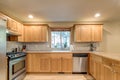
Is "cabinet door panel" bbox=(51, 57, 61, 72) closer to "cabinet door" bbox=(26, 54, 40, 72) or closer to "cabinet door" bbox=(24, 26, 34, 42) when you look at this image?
"cabinet door" bbox=(26, 54, 40, 72)

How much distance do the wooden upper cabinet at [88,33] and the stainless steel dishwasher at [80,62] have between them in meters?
0.72

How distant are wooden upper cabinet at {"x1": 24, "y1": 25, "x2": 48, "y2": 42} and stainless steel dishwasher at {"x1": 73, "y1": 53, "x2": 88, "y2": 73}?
1.52m

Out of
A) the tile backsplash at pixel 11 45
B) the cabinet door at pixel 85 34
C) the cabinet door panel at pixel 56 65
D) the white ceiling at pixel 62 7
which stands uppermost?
the white ceiling at pixel 62 7

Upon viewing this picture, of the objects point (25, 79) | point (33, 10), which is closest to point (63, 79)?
point (25, 79)

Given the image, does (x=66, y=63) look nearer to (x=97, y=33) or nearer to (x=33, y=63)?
(x=33, y=63)

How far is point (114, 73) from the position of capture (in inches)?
103

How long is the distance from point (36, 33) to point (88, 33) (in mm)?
2198

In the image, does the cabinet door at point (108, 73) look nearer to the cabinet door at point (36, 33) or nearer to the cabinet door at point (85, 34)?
the cabinet door at point (85, 34)

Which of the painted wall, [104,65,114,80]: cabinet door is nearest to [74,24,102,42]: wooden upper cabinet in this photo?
the painted wall

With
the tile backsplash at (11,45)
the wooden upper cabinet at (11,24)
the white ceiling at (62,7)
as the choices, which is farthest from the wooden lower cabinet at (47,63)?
the white ceiling at (62,7)

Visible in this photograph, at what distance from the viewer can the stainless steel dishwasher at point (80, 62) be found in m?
5.24

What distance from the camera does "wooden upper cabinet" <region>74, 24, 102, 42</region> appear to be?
5648mm

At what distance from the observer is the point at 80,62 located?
5.24 metres

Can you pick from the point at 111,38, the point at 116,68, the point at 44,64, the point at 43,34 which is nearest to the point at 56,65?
A: the point at 44,64
